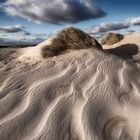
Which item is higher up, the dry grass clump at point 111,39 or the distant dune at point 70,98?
the distant dune at point 70,98

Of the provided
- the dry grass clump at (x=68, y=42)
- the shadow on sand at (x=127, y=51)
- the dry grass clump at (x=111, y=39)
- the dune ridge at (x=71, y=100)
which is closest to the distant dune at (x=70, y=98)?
the dune ridge at (x=71, y=100)

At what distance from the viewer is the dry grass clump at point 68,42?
138 inches

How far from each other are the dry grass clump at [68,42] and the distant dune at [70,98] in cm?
20

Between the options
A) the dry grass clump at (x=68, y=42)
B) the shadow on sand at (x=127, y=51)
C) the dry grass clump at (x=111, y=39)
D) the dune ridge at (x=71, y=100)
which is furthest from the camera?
the dry grass clump at (x=111, y=39)

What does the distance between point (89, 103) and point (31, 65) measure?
1.23 meters

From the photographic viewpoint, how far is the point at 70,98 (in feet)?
7.42

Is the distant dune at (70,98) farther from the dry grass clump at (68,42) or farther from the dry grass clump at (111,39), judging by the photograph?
the dry grass clump at (111,39)

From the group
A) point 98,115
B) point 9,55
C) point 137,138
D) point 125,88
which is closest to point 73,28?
point 9,55

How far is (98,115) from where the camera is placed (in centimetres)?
202

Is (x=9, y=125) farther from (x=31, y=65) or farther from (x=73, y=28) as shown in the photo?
(x=73, y=28)

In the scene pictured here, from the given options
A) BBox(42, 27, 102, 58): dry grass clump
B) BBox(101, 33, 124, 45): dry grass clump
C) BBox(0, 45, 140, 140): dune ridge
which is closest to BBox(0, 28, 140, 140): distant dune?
BBox(0, 45, 140, 140): dune ridge

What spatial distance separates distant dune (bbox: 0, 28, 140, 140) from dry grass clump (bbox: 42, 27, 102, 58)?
0.20 metres

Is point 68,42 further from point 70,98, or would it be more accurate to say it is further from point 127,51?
point 70,98

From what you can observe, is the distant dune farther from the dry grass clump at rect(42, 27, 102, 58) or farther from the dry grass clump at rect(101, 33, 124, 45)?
the dry grass clump at rect(101, 33, 124, 45)
